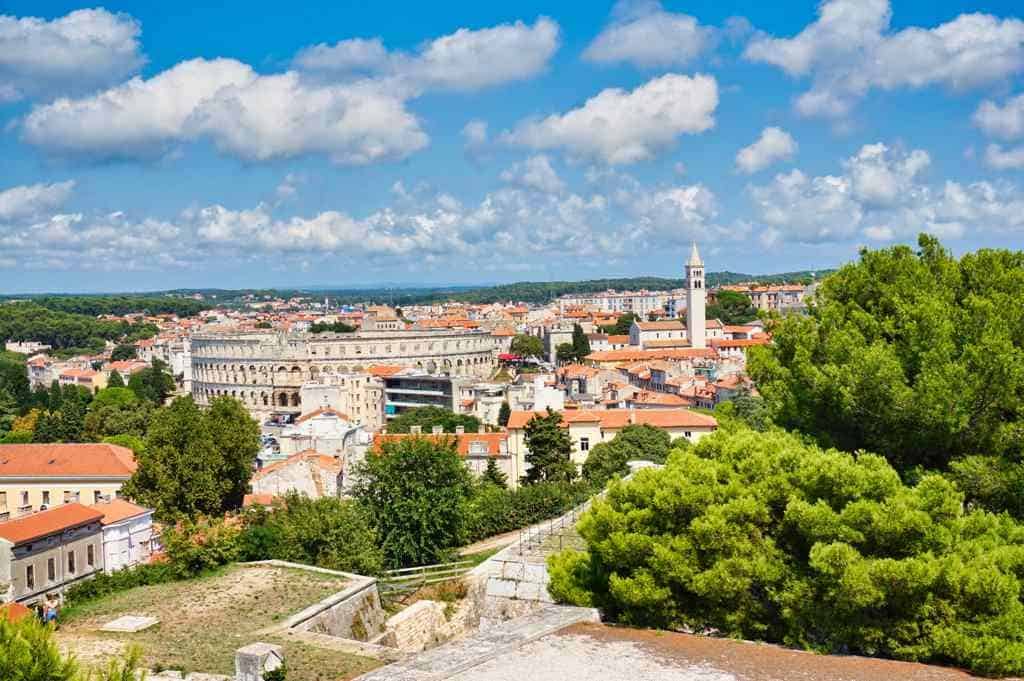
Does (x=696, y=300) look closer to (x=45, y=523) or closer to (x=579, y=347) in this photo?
(x=579, y=347)

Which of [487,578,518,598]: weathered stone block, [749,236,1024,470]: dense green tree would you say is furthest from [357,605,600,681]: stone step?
[749,236,1024,470]: dense green tree

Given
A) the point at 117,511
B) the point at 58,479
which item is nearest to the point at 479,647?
the point at 117,511

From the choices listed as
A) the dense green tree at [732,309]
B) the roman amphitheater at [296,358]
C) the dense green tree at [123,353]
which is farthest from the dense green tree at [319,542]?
the dense green tree at [123,353]

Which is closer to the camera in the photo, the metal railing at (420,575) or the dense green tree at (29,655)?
the dense green tree at (29,655)

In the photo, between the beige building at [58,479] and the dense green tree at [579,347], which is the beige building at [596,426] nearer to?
the beige building at [58,479]

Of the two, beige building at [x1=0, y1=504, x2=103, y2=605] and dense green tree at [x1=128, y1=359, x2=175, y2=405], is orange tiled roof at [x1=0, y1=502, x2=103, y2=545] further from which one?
dense green tree at [x1=128, y1=359, x2=175, y2=405]

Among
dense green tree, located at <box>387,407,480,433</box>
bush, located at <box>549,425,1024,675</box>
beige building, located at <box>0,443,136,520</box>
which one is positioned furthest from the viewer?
dense green tree, located at <box>387,407,480,433</box>
